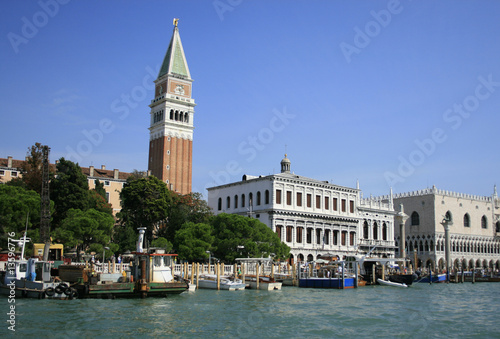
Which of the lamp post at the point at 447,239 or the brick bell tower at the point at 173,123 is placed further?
the brick bell tower at the point at 173,123

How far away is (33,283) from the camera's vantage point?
26.0 metres

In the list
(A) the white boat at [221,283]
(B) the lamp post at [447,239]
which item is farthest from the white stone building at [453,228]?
(A) the white boat at [221,283]

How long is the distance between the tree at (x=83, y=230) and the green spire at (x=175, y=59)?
36672 millimetres

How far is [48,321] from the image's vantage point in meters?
19.4

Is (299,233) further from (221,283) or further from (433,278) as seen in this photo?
(221,283)

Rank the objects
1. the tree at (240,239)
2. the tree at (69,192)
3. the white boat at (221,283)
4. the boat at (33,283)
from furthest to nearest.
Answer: the tree at (69,192), the tree at (240,239), the white boat at (221,283), the boat at (33,283)

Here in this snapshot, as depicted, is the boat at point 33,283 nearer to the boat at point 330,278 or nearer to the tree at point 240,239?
the tree at point 240,239

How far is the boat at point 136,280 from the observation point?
26.6m

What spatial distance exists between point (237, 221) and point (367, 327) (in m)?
24.6

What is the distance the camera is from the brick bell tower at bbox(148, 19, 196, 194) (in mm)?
69500

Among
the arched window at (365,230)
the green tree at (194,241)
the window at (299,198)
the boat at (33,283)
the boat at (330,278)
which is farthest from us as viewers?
the arched window at (365,230)

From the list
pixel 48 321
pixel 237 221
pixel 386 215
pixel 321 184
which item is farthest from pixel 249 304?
pixel 386 215

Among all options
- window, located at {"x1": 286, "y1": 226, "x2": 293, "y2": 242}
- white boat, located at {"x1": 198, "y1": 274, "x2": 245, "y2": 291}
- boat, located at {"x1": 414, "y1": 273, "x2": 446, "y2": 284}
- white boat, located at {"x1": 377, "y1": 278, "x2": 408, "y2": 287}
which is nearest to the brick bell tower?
window, located at {"x1": 286, "y1": 226, "x2": 293, "y2": 242}

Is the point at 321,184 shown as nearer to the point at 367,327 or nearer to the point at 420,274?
the point at 420,274
